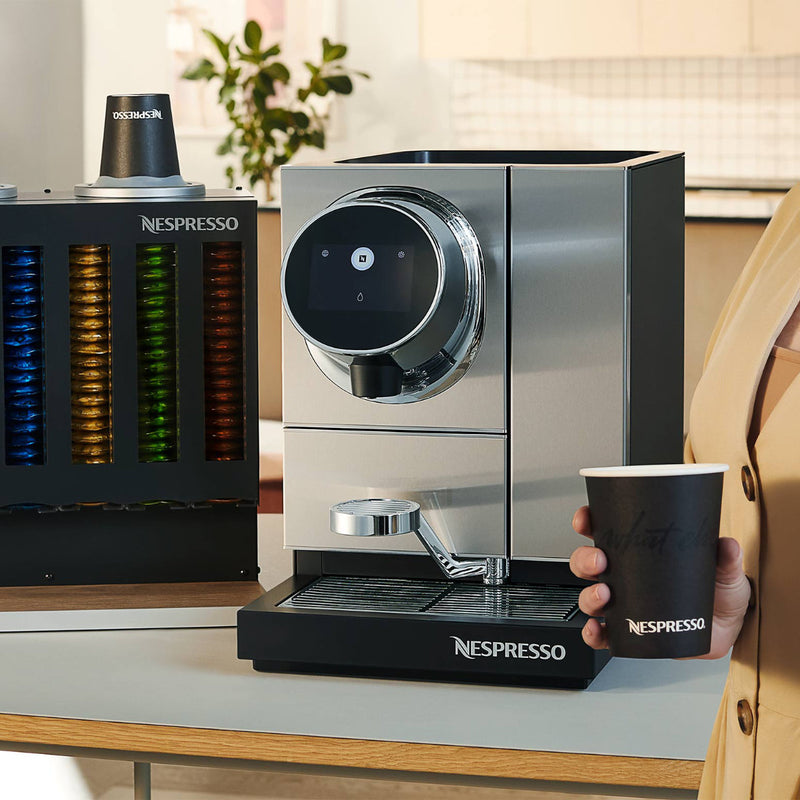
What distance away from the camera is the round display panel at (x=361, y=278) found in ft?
3.07

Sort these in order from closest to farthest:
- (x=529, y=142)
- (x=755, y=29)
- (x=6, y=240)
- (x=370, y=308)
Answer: (x=370, y=308)
(x=6, y=240)
(x=755, y=29)
(x=529, y=142)

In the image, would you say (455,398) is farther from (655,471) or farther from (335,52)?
(335,52)

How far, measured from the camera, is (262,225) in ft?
9.73

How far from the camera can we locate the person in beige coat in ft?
2.48

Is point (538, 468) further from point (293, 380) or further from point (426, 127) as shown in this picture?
point (426, 127)

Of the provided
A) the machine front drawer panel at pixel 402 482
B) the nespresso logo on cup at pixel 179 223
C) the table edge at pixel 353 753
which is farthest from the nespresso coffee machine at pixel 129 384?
the table edge at pixel 353 753

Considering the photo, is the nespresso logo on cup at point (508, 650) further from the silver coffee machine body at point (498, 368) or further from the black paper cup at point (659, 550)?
the black paper cup at point (659, 550)

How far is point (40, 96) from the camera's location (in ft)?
15.3

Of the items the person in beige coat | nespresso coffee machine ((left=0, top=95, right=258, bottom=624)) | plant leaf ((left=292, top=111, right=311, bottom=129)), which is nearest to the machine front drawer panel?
nespresso coffee machine ((left=0, top=95, right=258, bottom=624))

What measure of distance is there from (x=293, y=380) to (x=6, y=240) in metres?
0.30

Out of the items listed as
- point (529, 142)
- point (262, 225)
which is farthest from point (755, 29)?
point (262, 225)

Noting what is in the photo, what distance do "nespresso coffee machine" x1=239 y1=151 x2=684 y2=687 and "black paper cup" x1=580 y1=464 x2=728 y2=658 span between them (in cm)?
22

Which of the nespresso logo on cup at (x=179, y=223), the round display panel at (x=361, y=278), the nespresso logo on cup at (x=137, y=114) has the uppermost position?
the nespresso logo on cup at (x=137, y=114)

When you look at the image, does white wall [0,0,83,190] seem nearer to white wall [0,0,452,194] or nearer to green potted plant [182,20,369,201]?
white wall [0,0,452,194]
